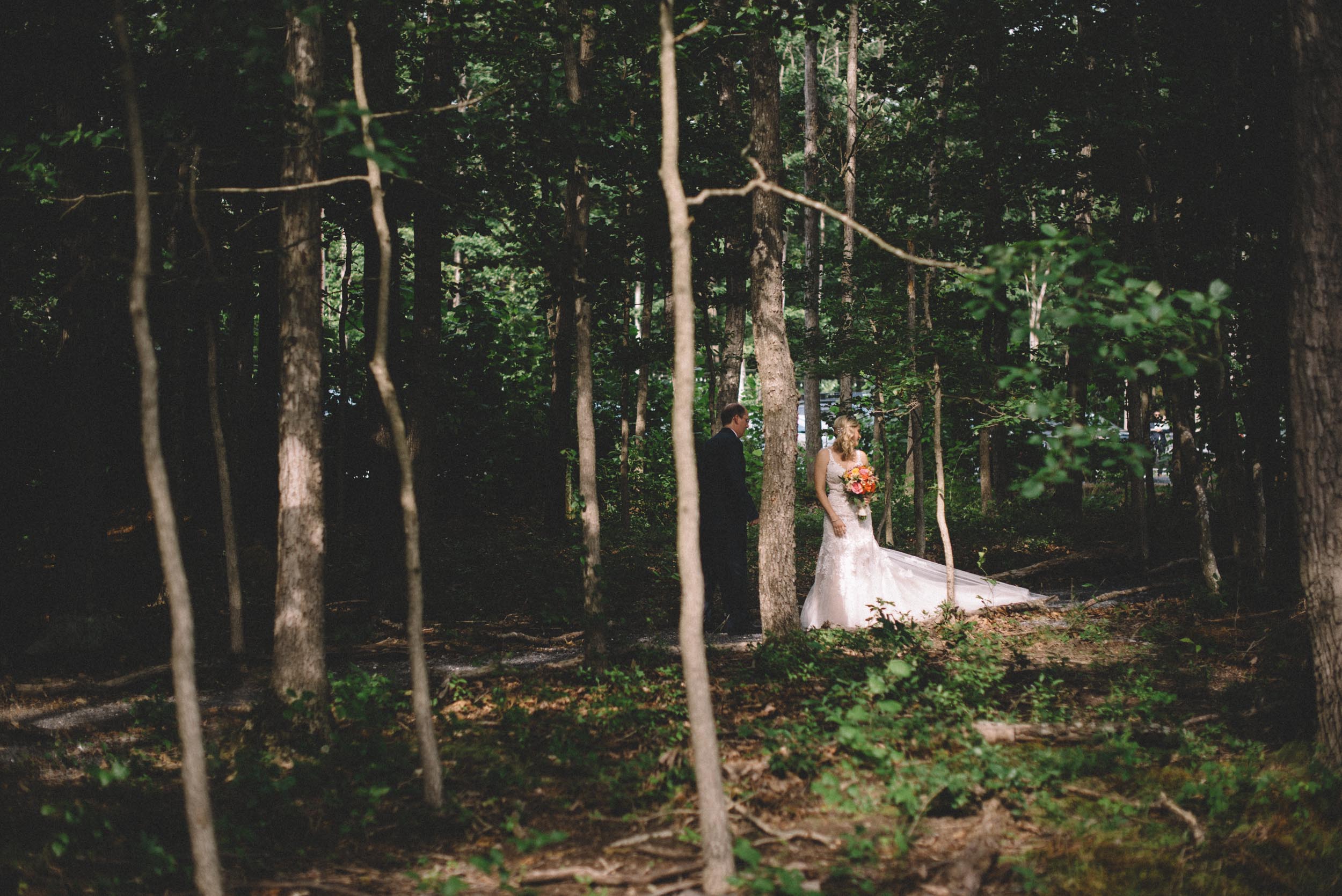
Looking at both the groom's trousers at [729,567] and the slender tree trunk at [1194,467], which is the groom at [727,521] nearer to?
the groom's trousers at [729,567]

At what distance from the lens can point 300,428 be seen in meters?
5.68

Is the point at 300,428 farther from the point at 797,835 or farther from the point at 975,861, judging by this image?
the point at 975,861

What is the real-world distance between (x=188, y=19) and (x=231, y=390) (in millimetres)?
7590

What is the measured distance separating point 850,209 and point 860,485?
8.74 metres

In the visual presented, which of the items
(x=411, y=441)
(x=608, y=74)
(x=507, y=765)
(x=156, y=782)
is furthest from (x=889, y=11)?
(x=156, y=782)

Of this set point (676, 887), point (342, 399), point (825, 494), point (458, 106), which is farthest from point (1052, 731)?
point (342, 399)

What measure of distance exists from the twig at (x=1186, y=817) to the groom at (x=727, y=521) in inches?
190

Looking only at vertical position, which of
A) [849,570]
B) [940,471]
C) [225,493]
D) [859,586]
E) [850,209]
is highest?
[850,209]

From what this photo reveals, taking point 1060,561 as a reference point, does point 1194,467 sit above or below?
above

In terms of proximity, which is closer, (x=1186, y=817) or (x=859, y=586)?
(x=1186, y=817)

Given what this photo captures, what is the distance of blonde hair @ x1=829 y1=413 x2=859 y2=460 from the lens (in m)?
9.17

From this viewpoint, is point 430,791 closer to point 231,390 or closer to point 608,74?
point 608,74

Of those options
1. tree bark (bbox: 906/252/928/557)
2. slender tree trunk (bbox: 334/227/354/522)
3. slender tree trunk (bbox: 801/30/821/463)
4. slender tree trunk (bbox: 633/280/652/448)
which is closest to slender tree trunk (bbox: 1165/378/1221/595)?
tree bark (bbox: 906/252/928/557)

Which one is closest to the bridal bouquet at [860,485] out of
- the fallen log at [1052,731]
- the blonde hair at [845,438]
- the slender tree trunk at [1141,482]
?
the blonde hair at [845,438]
